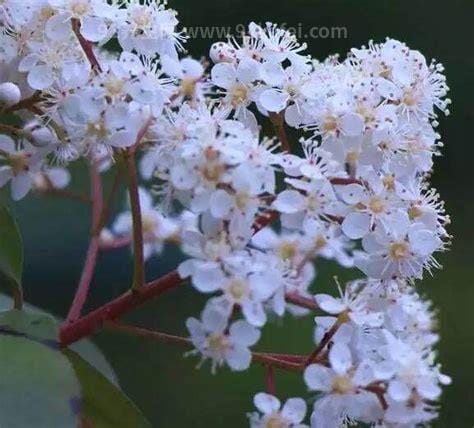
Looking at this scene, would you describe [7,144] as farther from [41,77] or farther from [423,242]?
[423,242]

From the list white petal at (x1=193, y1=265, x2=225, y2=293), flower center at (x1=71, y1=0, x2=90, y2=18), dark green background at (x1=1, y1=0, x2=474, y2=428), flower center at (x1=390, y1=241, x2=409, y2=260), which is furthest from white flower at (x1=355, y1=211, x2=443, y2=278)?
dark green background at (x1=1, y1=0, x2=474, y2=428)

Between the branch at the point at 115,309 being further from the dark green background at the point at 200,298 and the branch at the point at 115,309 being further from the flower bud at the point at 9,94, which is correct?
the dark green background at the point at 200,298

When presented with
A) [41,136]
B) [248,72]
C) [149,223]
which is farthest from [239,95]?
[149,223]

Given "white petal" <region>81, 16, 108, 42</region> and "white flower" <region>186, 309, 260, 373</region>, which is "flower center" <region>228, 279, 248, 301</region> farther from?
"white petal" <region>81, 16, 108, 42</region>

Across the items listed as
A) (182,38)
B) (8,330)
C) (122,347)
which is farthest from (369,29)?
(8,330)

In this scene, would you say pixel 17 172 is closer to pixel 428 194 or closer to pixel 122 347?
pixel 428 194

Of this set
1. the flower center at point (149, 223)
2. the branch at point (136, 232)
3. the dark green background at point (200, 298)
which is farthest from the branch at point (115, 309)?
the dark green background at point (200, 298)
